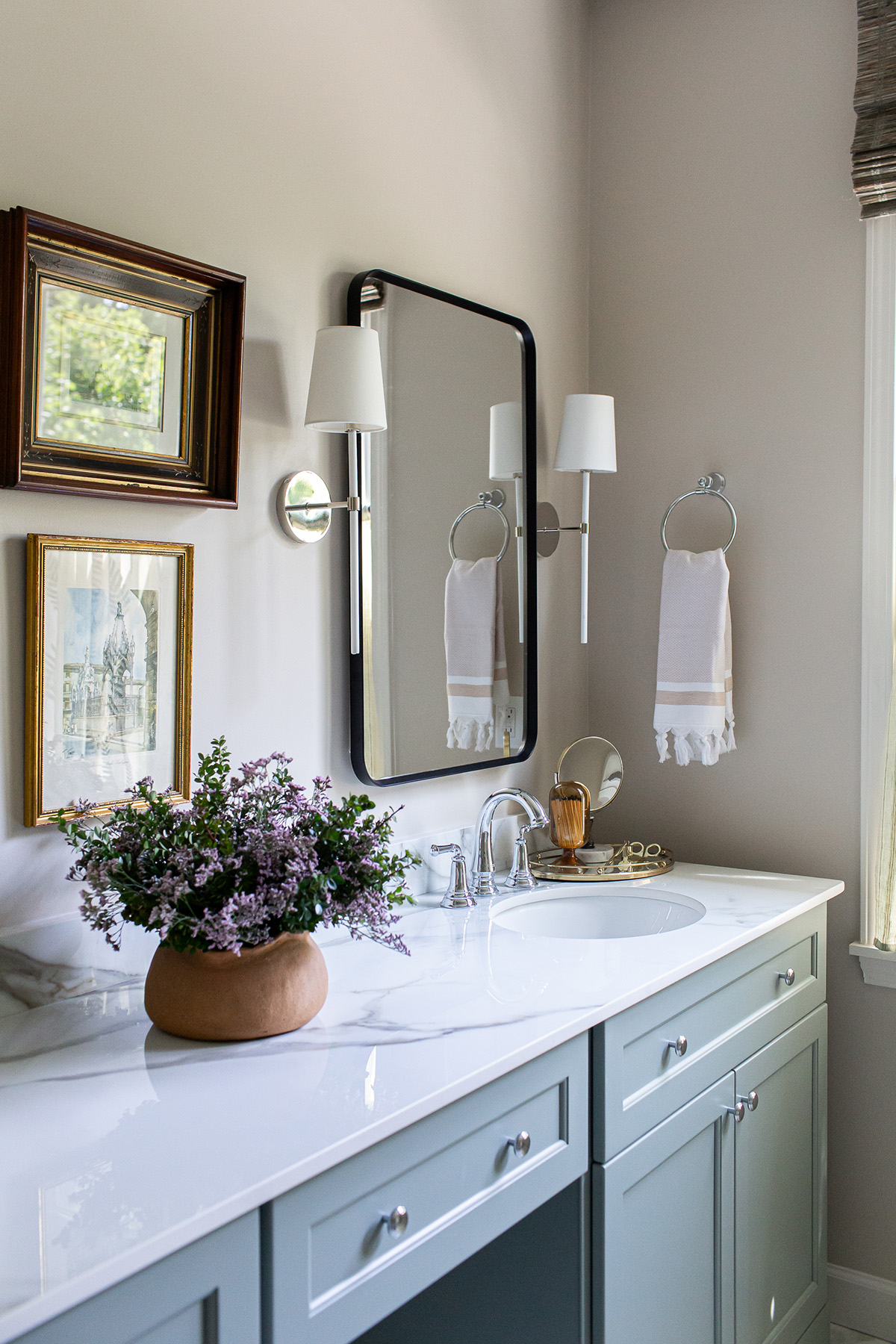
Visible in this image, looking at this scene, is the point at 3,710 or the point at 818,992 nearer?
the point at 3,710

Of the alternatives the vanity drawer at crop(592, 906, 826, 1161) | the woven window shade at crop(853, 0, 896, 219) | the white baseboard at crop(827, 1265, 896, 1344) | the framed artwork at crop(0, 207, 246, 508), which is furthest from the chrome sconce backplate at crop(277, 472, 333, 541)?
the white baseboard at crop(827, 1265, 896, 1344)

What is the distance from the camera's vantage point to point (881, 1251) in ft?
6.91

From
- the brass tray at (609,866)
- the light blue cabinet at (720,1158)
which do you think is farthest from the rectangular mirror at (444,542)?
the light blue cabinet at (720,1158)

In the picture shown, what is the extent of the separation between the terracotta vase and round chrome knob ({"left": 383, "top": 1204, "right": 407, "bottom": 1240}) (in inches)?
9.4

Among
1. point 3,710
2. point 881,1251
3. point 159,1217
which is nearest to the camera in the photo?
point 159,1217

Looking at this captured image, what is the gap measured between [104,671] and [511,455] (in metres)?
1.06

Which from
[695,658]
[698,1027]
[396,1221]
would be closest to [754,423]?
[695,658]

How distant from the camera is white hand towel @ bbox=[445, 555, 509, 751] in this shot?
6.59 ft

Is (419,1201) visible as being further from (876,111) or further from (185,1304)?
(876,111)

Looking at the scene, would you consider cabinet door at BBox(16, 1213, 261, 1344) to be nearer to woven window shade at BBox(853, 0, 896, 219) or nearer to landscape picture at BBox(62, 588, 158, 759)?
landscape picture at BBox(62, 588, 158, 759)

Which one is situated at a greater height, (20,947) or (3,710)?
(3,710)

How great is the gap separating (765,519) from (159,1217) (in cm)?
181

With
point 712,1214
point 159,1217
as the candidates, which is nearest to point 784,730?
point 712,1214

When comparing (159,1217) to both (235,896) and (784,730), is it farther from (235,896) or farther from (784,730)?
(784,730)
